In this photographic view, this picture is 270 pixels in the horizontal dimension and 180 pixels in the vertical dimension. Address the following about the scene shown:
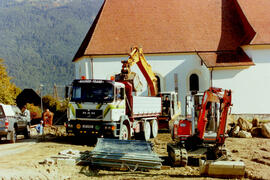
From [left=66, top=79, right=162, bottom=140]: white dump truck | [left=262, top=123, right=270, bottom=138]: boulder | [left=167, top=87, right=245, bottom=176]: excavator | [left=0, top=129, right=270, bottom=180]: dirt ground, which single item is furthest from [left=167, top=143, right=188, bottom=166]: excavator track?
[left=262, top=123, right=270, bottom=138]: boulder

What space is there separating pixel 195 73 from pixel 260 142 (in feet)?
50.0

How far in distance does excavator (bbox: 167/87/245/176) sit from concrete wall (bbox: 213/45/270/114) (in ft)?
59.5

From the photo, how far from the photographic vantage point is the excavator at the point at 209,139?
9.53 metres

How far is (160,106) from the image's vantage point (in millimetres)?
21109

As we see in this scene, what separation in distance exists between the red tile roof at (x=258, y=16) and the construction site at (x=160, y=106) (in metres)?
0.09

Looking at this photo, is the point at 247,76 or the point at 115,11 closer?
the point at 247,76

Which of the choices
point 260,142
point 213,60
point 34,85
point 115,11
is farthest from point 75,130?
point 34,85

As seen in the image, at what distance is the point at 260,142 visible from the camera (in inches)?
661

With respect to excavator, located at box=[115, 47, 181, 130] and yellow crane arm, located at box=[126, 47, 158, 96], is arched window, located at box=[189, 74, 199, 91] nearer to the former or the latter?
excavator, located at box=[115, 47, 181, 130]

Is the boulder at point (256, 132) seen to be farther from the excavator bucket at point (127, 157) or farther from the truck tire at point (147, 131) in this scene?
the excavator bucket at point (127, 157)

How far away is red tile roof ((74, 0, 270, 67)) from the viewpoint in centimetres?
3091

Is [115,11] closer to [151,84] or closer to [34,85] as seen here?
[151,84]

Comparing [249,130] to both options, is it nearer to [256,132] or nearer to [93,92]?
[256,132]

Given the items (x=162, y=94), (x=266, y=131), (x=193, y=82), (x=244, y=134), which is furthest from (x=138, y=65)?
(x=193, y=82)
